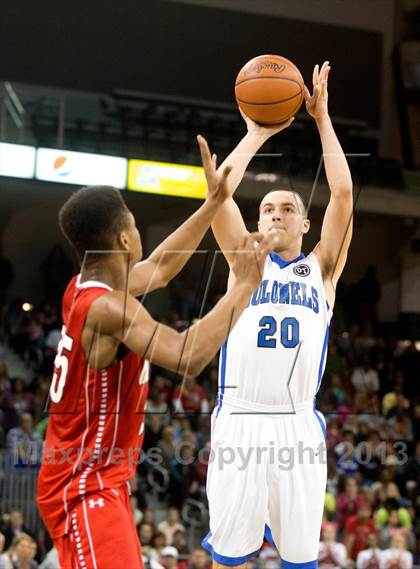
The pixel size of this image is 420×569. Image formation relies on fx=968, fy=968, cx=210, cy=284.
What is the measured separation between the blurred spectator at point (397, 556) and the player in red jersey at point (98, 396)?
8.01 metres

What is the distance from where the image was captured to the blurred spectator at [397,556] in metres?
10.9

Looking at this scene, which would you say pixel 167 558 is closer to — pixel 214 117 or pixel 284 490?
pixel 284 490

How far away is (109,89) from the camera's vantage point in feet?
61.2

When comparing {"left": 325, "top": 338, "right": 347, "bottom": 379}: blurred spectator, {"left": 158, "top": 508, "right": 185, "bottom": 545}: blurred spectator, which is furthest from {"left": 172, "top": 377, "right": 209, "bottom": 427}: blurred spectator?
{"left": 325, "top": 338, "right": 347, "bottom": 379}: blurred spectator

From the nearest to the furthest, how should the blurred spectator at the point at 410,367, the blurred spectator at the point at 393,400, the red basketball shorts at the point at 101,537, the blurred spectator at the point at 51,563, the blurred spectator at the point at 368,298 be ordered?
the red basketball shorts at the point at 101,537 < the blurred spectator at the point at 51,563 < the blurred spectator at the point at 393,400 < the blurred spectator at the point at 410,367 < the blurred spectator at the point at 368,298

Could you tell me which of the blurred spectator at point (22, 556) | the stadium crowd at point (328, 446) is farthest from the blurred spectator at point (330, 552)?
the blurred spectator at point (22, 556)

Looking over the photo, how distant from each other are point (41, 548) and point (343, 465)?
15.3 ft

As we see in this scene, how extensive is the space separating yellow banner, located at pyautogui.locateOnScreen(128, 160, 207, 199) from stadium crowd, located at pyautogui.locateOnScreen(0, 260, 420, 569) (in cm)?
197

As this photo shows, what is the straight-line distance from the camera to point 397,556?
11008 millimetres

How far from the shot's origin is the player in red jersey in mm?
3455

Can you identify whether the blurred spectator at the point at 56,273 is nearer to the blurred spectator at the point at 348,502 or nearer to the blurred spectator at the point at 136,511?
the blurred spectator at the point at 136,511

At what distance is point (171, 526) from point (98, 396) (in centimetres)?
827

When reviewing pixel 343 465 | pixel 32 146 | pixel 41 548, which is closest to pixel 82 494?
pixel 41 548

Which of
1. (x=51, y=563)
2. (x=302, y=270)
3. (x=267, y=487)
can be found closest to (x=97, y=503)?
(x=267, y=487)
